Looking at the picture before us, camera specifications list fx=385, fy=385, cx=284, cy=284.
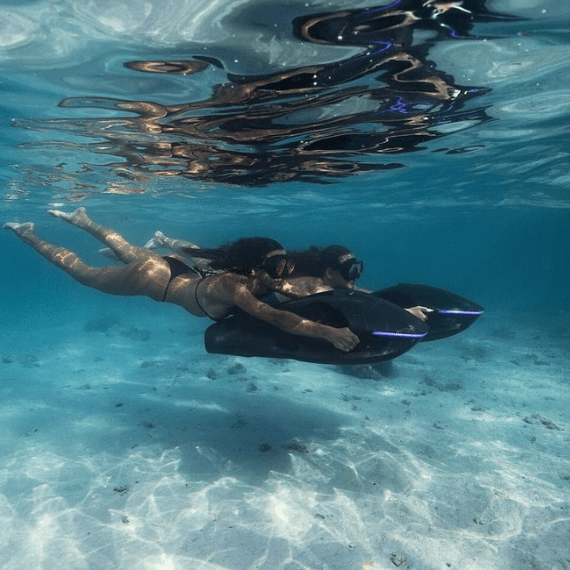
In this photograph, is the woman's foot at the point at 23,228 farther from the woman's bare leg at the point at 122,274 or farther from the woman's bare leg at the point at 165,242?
the woman's bare leg at the point at 165,242

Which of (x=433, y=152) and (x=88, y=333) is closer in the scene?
(x=433, y=152)

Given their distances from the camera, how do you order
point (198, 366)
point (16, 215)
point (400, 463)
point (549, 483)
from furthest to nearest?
point (16, 215), point (198, 366), point (400, 463), point (549, 483)

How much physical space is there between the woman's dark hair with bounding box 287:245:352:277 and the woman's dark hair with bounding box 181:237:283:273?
884mm

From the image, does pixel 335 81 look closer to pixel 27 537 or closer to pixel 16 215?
pixel 27 537

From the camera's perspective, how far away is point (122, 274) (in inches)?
346

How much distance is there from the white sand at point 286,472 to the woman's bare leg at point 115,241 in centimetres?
449

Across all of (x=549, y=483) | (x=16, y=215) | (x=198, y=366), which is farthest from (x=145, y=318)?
(x=549, y=483)

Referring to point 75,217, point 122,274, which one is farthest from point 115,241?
point 75,217

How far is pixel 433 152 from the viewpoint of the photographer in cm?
1455

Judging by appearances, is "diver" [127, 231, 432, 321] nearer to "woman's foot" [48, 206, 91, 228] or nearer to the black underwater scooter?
the black underwater scooter

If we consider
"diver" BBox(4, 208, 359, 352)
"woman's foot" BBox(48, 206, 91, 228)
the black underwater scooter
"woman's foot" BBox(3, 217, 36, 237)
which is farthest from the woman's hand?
"woman's foot" BBox(3, 217, 36, 237)

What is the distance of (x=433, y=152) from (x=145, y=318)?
102 ft

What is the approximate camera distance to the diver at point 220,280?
6641 millimetres

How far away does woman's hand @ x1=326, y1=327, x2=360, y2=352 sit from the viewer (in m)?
6.32
